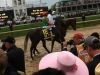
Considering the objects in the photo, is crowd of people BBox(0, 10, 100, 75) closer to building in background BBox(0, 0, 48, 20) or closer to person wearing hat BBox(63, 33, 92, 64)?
person wearing hat BBox(63, 33, 92, 64)

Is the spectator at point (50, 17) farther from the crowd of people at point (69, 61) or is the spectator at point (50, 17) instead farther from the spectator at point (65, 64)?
the spectator at point (65, 64)

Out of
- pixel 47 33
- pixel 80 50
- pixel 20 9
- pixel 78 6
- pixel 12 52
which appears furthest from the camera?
pixel 20 9

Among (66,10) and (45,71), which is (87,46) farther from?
(66,10)

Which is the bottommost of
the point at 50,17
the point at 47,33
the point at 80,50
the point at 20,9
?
the point at 20,9

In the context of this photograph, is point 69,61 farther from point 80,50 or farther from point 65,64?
point 80,50

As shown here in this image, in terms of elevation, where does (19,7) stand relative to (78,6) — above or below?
below

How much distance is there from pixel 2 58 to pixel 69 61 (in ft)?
2.14

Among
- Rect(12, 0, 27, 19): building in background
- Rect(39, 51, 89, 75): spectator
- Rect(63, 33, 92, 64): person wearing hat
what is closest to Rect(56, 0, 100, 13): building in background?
Rect(12, 0, 27, 19): building in background

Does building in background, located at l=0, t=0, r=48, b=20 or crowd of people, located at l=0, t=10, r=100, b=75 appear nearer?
crowd of people, located at l=0, t=10, r=100, b=75

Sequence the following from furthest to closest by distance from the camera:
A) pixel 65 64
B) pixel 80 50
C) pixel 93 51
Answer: pixel 80 50 < pixel 93 51 < pixel 65 64

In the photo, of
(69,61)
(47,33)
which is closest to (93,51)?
(69,61)

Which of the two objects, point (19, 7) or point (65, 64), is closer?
point (65, 64)

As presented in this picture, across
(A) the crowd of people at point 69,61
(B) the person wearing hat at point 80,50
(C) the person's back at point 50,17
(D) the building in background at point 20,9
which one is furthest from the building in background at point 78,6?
(A) the crowd of people at point 69,61

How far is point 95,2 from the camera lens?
226 feet
